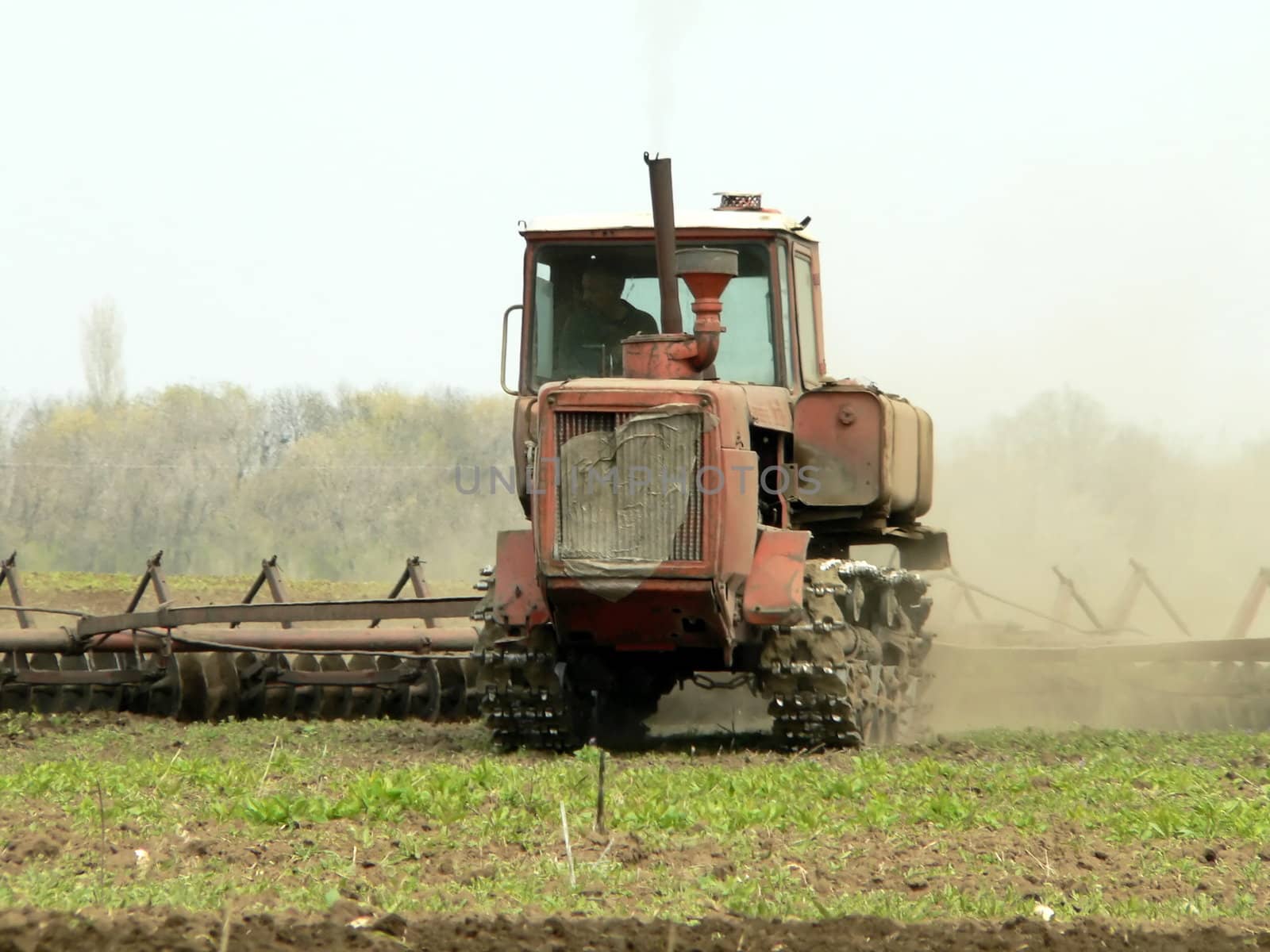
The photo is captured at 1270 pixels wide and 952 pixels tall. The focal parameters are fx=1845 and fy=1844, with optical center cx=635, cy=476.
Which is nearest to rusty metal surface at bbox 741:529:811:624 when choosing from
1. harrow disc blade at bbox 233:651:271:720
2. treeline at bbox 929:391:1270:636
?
harrow disc blade at bbox 233:651:271:720

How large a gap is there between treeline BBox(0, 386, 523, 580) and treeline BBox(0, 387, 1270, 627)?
5 cm

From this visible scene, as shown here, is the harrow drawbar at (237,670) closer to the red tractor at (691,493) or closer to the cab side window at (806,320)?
the red tractor at (691,493)

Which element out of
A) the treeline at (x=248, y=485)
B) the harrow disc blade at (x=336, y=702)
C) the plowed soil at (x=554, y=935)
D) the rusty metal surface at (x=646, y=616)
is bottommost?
the plowed soil at (x=554, y=935)

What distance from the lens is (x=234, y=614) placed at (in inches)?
485

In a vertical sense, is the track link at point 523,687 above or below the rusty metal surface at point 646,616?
below

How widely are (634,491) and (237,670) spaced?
16.4 feet

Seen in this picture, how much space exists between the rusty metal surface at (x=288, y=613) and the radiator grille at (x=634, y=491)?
2.88m

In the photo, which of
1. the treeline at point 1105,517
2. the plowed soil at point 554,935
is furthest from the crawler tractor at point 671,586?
the treeline at point 1105,517

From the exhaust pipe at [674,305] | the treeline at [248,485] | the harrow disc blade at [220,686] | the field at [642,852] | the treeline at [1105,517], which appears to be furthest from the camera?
the treeline at [248,485]

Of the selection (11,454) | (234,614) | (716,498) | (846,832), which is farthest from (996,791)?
(11,454)

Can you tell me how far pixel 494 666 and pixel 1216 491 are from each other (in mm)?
15263

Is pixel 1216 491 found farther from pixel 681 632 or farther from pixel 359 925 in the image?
pixel 359 925

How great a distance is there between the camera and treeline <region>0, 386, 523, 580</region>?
36.4 metres

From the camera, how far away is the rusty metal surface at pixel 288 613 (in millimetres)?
12148
